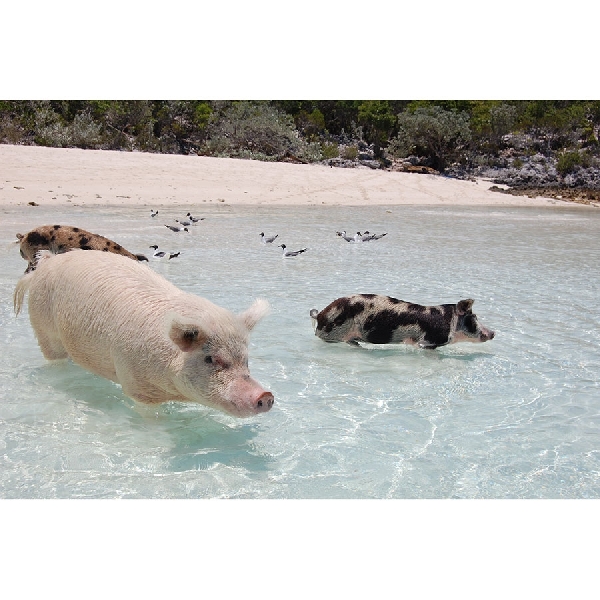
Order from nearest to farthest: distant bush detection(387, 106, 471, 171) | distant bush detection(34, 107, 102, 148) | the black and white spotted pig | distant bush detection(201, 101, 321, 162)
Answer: the black and white spotted pig
distant bush detection(34, 107, 102, 148)
distant bush detection(201, 101, 321, 162)
distant bush detection(387, 106, 471, 171)

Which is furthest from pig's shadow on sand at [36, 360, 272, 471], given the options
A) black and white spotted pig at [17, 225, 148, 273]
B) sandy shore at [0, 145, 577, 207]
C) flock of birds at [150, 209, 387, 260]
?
sandy shore at [0, 145, 577, 207]

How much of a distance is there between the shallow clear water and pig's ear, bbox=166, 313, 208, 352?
70 centimetres

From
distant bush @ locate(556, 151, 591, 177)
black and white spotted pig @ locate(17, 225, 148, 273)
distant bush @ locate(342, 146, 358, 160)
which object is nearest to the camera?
black and white spotted pig @ locate(17, 225, 148, 273)

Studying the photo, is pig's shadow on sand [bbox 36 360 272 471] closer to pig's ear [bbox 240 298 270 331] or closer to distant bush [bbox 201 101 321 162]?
pig's ear [bbox 240 298 270 331]

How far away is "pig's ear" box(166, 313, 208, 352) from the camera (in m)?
4.20

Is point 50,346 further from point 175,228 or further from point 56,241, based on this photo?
point 175,228

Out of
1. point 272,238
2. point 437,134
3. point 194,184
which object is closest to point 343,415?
point 272,238

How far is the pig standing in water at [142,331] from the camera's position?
424cm

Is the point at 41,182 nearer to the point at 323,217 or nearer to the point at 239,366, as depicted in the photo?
the point at 323,217

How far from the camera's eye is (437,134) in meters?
34.1

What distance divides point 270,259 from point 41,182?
34.8 feet

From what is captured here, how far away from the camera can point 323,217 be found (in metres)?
19.0

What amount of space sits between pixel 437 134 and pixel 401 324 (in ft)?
95.2

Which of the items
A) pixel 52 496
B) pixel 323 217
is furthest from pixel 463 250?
pixel 52 496
